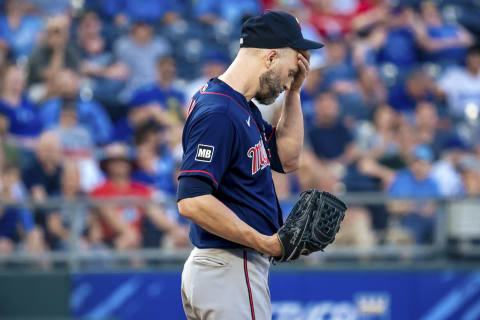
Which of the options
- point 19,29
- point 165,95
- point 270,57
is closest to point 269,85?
point 270,57

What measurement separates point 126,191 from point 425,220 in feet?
9.33

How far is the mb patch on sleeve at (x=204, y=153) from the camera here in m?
3.06

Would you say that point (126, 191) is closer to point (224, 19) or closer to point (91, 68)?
point (91, 68)

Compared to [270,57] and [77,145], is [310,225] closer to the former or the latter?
[270,57]

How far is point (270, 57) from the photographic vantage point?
3.31 metres

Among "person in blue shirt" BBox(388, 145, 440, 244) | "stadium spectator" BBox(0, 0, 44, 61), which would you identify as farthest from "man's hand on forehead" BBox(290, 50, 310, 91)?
"stadium spectator" BBox(0, 0, 44, 61)

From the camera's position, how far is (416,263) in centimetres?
707

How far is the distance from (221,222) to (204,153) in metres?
0.28

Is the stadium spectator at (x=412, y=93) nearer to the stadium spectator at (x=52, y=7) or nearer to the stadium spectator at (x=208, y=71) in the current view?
the stadium spectator at (x=208, y=71)

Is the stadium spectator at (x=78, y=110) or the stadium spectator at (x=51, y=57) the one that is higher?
the stadium spectator at (x=51, y=57)

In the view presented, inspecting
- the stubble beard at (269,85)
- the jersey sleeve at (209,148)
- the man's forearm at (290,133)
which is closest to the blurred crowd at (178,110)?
the man's forearm at (290,133)

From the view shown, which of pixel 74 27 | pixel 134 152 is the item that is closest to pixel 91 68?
pixel 74 27

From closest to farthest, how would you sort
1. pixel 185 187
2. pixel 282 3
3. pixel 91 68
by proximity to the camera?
pixel 185 187 → pixel 91 68 → pixel 282 3

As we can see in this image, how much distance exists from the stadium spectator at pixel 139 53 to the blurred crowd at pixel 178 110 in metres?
0.02
